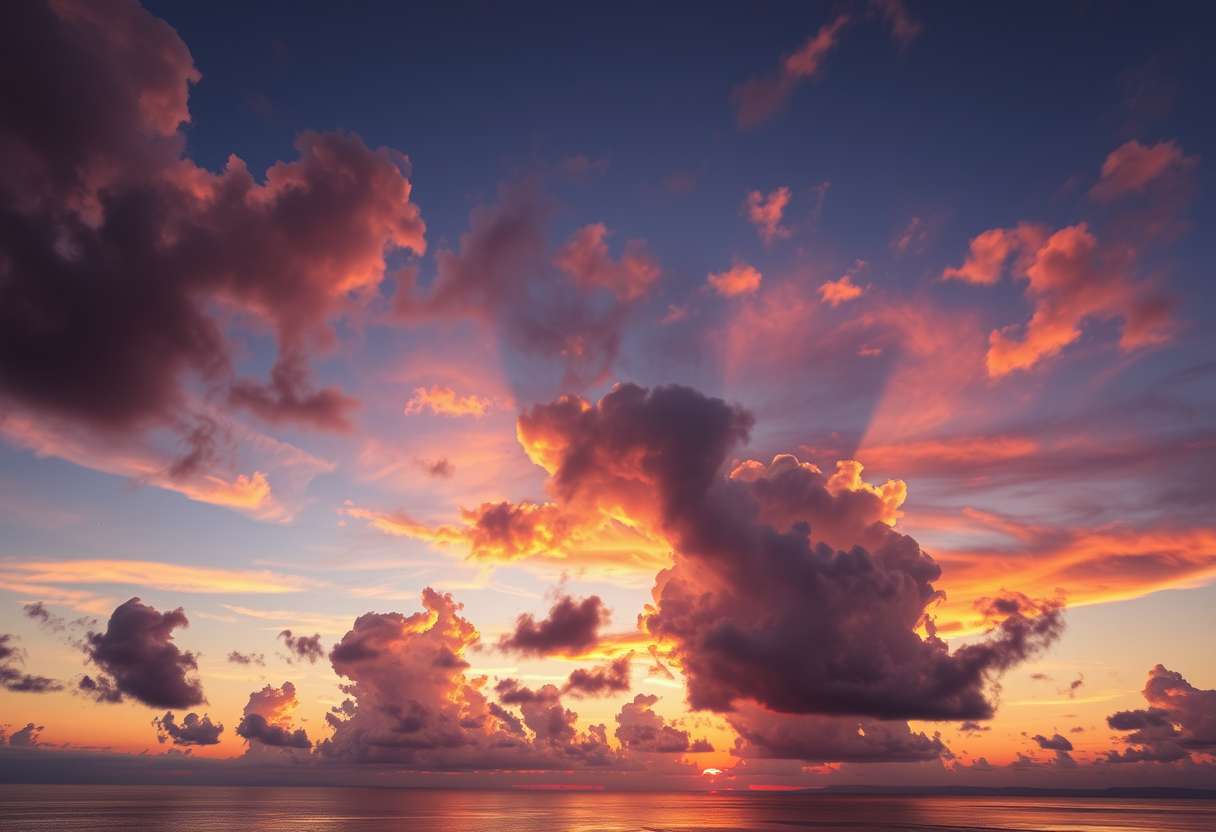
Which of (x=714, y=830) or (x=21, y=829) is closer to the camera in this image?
(x=21, y=829)

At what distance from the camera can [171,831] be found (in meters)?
173

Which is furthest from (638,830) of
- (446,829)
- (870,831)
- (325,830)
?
(325,830)

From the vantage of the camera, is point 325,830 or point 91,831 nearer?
point 91,831

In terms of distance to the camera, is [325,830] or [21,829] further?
[325,830]

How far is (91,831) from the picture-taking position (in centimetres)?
17325

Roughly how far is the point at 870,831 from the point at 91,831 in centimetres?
20048

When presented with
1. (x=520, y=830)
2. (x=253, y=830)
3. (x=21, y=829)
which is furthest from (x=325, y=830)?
(x=21, y=829)

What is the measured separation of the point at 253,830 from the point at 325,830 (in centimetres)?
1964

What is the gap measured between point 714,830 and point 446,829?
73.0 metres

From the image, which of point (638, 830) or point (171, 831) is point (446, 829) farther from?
point (171, 831)

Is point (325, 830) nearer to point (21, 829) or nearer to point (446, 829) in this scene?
point (446, 829)

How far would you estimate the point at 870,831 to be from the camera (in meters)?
199

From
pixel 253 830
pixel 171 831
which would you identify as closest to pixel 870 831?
pixel 253 830

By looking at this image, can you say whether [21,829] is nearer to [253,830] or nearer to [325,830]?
[253,830]
